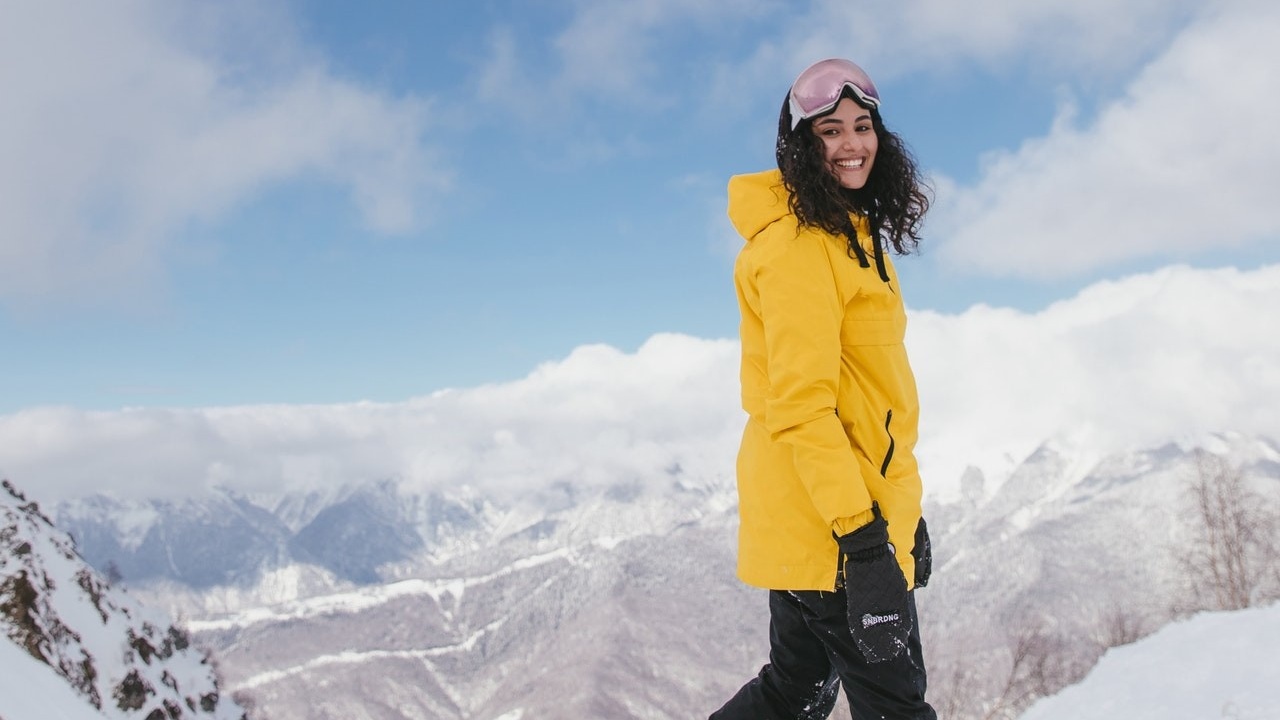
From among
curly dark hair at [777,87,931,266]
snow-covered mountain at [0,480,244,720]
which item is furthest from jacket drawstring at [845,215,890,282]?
snow-covered mountain at [0,480,244,720]

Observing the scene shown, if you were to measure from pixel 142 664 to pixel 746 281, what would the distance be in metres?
27.9

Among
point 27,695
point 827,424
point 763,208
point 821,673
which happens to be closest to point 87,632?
point 27,695

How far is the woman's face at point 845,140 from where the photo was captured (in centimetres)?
319

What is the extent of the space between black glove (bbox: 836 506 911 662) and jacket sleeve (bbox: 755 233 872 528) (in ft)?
0.35

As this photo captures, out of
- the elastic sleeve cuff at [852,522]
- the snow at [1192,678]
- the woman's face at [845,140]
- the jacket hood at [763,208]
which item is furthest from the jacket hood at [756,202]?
the snow at [1192,678]

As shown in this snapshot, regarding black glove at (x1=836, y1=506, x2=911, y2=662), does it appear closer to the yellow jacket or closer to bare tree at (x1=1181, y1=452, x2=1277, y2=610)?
the yellow jacket

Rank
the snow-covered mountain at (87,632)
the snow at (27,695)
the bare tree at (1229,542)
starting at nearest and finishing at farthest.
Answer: the snow at (27,695) < the snow-covered mountain at (87,632) < the bare tree at (1229,542)

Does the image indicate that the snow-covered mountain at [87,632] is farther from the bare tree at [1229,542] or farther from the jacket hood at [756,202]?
the bare tree at [1229,542]

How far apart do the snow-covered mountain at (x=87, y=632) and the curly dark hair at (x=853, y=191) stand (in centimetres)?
1395

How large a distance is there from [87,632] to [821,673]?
24996mm

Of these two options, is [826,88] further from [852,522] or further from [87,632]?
[87,632]

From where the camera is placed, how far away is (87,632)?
824 inches

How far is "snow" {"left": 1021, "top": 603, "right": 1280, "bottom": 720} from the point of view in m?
4.83

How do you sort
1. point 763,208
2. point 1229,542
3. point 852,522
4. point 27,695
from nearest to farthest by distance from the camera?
1. point 852,522
2. point 763,208
3. point 27,695
4. point 1229,542
